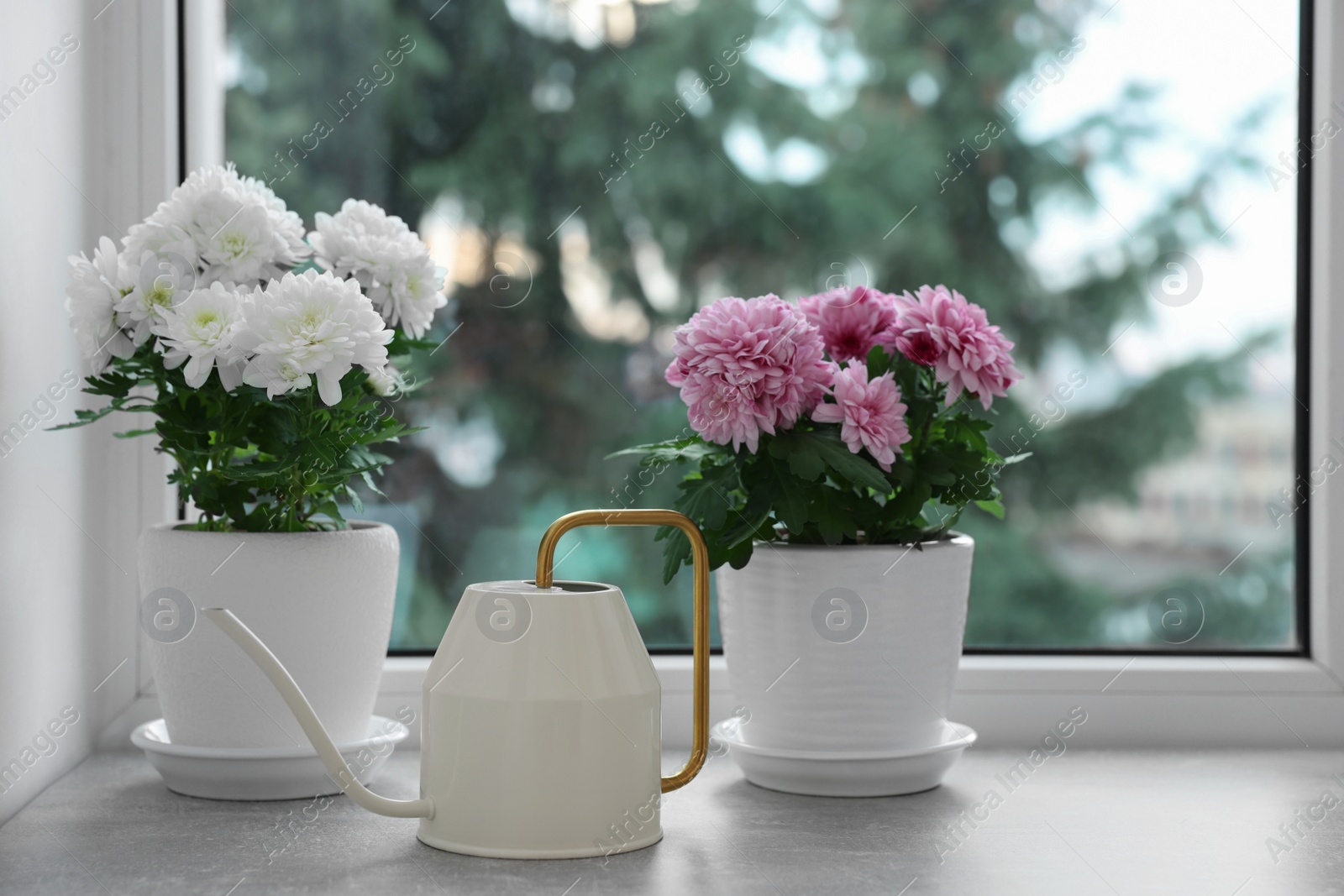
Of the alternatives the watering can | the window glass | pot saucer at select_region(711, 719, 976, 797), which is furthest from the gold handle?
the window glass

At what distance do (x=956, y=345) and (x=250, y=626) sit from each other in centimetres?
56

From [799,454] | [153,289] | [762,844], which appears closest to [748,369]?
[799,454]

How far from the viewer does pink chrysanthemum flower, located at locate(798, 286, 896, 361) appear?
3.05 ft

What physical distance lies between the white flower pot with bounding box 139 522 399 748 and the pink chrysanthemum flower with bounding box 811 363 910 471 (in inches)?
14.7

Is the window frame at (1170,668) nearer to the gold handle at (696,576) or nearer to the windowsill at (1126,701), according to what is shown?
the windowsill at (1126,701)

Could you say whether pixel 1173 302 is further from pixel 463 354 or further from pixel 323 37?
pixel 323 37

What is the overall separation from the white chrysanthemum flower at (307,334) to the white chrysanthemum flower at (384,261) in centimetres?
9

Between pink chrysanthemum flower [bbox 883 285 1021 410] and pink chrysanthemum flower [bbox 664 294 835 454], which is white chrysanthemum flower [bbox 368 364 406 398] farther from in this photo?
pink chrysanthemum flower [bbox 883 285 1021 410]

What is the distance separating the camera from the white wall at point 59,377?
0.82 m

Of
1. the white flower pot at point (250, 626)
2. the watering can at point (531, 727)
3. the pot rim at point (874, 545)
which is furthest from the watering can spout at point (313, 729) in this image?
the pot rim at point (874, 545)

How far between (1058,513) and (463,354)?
35.4 inches

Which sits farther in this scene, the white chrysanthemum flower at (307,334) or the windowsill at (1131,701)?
the windowsill at (1131,701)

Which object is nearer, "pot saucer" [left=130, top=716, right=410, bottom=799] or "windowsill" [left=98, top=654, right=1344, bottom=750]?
"pot saucer" [left=130, top=716, right=410, bottom=799]

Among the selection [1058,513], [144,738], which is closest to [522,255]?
[144,738]
